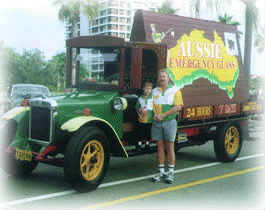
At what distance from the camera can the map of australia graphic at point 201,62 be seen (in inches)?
305

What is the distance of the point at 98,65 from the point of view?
738cm

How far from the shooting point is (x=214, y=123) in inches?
339

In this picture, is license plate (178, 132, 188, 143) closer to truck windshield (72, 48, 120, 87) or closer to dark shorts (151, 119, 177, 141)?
dark shorts (151, 119, 177, 141)

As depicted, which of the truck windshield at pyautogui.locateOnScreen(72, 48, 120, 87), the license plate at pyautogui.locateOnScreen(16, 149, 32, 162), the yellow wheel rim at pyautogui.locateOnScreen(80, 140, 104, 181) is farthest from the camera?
the truck windshield at pyautogui.locateOnScreen(72, 48, 120, 87)

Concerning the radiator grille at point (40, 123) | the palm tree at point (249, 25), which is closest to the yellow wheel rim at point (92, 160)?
the radiator grille at point (40, 123)

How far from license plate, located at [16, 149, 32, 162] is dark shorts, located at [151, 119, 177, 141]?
196 cm

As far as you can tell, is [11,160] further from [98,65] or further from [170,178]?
[170,178]

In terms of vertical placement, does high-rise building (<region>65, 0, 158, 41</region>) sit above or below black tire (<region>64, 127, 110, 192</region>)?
above

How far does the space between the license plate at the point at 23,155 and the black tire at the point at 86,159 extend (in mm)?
656

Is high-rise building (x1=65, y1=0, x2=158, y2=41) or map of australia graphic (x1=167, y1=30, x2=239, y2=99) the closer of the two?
map of australia graphic (x1=167, y1=30, x2=239, y2=99)

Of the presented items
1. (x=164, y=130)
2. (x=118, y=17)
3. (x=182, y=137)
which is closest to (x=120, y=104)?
(x=164, y=130)

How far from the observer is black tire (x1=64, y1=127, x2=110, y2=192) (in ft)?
18.8

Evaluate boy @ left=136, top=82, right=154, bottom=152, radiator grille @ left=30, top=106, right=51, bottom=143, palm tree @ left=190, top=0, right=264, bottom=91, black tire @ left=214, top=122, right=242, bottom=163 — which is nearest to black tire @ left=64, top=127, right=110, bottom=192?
radiator grille @ left=30, top=106, right=51, bottom=143

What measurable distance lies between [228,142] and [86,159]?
3836mm
